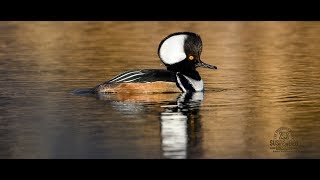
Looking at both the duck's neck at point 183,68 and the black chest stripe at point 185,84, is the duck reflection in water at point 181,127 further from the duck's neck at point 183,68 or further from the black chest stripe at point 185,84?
the duck's neck at point 183,68

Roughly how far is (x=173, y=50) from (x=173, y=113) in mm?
2912

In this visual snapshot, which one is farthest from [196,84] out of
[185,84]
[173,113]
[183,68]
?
[173,113]

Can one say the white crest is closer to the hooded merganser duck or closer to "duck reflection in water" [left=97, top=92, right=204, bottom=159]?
the hooded merganser duck

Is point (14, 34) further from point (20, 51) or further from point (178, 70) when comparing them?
point (178, 70)

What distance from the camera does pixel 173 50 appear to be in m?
17.6

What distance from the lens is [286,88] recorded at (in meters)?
17.8

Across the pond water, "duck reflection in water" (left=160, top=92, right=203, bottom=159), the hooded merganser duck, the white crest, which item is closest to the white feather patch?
the hooded merganser duck

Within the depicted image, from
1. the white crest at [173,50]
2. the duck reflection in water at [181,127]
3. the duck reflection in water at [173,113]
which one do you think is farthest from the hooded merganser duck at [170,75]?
the duck reflection in water at [181,127]

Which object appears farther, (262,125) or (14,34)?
(14,34)
